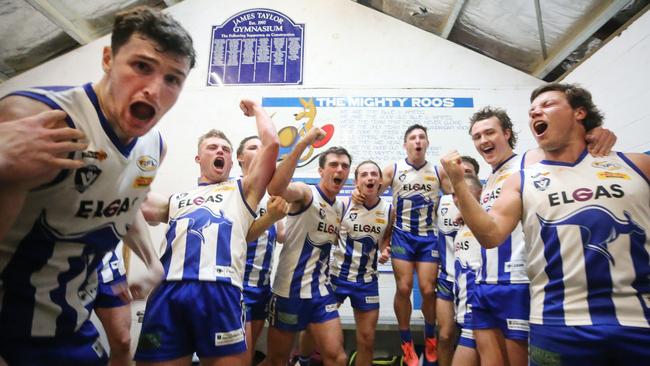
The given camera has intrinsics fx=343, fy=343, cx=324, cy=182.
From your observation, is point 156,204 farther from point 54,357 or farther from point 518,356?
point 518,356

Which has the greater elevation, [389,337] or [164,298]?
[164,298]

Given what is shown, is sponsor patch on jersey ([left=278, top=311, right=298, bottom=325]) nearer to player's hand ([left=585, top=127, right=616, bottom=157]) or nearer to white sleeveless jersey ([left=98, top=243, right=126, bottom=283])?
white sleeveless jersey ([left=98, top=243, right=126, bottom=283])

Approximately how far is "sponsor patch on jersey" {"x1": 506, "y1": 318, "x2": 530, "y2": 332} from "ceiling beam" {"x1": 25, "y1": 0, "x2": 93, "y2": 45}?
26.3 ft

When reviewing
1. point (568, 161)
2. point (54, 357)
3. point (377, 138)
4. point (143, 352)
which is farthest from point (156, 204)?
point (377, 138)

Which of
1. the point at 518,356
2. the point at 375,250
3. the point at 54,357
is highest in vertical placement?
the point at 375,250

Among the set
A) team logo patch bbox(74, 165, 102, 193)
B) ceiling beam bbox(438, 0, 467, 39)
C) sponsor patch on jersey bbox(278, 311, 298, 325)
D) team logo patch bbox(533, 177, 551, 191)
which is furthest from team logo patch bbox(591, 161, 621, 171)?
ceiling beam bbox(438, 0, 467, 39)

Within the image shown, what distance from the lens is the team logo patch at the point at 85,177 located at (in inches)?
49.1

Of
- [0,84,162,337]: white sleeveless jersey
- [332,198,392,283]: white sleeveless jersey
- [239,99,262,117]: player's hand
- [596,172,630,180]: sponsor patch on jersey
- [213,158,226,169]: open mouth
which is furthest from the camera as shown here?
[332,198,392,283]: white sleeveless jersey

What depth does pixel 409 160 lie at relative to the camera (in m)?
4.57

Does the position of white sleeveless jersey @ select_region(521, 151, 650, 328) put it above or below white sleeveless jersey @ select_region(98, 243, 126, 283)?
above

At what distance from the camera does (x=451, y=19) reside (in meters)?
6.07

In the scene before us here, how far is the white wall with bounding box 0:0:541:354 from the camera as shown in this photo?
609cm

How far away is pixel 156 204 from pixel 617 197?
3.01 m

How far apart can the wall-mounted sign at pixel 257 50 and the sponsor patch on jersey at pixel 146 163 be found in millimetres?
5051
